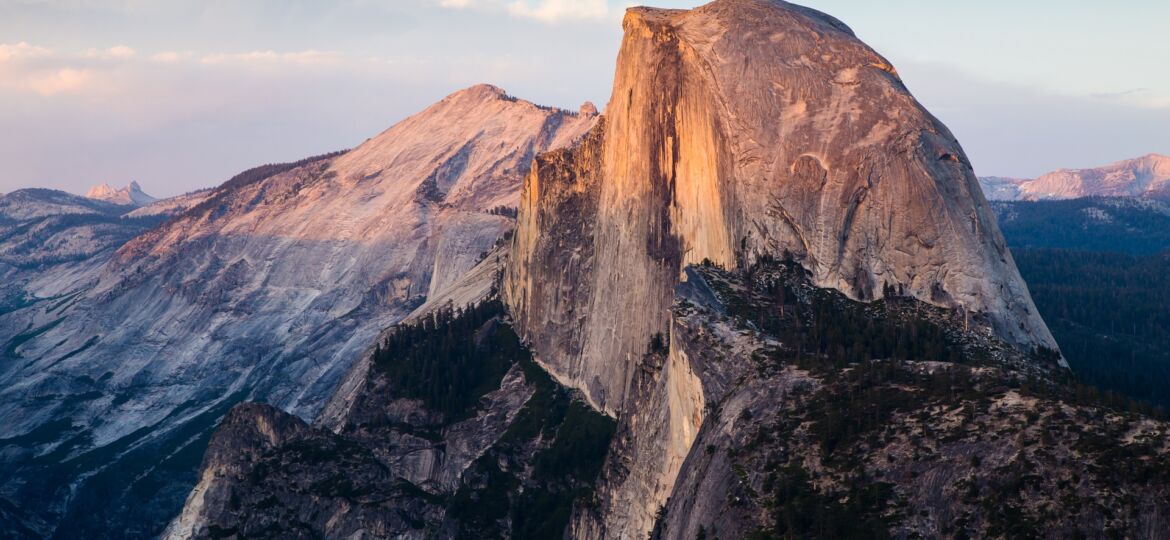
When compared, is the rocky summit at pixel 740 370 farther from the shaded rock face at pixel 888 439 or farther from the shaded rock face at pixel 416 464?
the shaded rock face at pixel 416 464

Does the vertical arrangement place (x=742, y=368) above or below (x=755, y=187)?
below

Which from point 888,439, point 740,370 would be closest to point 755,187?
→ point 740,370

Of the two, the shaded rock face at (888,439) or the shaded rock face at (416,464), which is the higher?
the shaded rock face at (888,439)

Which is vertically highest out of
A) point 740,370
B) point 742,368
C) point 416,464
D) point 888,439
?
point 742,368

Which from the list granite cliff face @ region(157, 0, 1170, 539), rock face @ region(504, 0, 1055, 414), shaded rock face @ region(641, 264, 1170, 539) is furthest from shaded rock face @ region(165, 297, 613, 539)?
shaded rock face @ region(641, 264, 1170, 539)

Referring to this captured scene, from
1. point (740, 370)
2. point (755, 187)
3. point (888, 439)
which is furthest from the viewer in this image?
point (755, 187)

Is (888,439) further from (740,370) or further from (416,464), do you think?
(416,464)

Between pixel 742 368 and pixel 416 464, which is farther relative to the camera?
pixel 416 464

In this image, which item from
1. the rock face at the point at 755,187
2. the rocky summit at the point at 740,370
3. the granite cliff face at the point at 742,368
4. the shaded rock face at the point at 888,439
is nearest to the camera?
the shaded rock face at the point at 888,439

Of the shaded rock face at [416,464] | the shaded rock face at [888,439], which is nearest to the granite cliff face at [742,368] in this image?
the shaded rock face at [888,439]
